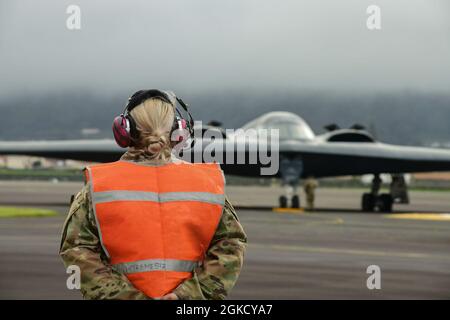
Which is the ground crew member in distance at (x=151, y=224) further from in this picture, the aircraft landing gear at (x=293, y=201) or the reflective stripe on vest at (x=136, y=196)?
the aircraft landing gear at (x=293, y=201)

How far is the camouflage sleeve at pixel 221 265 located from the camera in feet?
13.5

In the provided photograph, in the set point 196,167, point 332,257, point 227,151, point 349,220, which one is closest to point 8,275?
point 332,257

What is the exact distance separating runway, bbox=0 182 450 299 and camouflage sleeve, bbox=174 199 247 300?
26.6 ft

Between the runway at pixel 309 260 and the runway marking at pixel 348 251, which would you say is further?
the runway marking at pixel 348 251

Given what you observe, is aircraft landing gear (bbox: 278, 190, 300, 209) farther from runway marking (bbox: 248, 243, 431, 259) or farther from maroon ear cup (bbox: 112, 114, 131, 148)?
maroon ear cup (bbox: 112, 114, 131, 148)

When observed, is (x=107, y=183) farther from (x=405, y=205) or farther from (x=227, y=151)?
(x=405, y=205)

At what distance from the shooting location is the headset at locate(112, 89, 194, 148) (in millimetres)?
4172

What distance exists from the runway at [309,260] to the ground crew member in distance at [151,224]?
813 centimetres

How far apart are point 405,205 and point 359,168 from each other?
8750 mm

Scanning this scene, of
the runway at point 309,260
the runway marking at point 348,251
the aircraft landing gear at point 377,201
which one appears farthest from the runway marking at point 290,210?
the runway marking at point 348,251

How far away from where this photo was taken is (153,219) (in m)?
4.06

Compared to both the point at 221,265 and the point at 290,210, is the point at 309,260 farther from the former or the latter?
the point at 290,210

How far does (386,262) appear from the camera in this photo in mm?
18109
